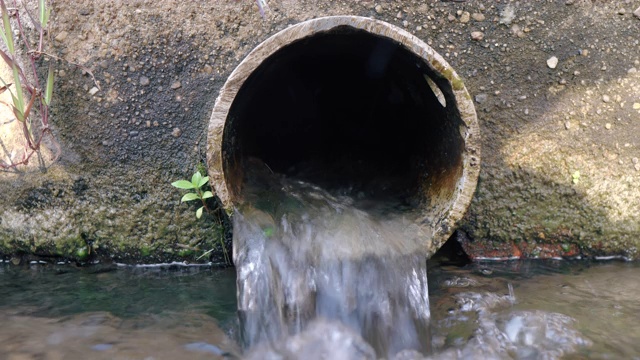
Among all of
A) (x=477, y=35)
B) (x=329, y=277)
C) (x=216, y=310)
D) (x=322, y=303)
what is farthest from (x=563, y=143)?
(x=216, y=310)

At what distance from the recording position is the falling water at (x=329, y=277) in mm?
2414

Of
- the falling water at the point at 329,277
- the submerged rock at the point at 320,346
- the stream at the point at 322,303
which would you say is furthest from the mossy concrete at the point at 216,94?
the submerged rock at the point at 320,346

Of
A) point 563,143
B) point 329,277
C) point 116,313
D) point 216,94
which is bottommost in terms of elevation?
point 116,313

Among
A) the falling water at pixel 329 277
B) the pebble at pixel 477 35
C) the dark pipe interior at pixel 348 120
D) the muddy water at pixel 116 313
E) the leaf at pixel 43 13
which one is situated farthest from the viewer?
the pebble at pixel 477 35

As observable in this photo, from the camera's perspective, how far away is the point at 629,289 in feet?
9.17

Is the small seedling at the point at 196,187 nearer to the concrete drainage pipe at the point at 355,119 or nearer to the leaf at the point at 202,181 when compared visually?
the leaf at the point at 202,181

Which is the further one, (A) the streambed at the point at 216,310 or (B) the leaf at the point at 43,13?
(B) the leaf at the point at 43,13

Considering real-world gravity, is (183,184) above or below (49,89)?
below

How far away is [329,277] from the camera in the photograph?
103 inches

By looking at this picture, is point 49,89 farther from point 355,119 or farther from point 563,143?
point 563,143

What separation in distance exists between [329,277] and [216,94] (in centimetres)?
127

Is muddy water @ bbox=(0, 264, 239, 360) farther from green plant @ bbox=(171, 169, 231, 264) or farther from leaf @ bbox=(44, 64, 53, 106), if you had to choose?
leaf @ bbox=(44, 64, 53, 106)

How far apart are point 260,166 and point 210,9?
1.01m

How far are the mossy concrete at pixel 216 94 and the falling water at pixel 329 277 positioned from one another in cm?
60
